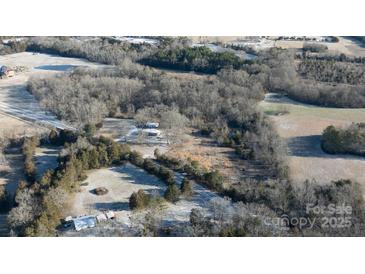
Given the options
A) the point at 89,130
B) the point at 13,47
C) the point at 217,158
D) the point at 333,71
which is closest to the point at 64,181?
the point at 89,130

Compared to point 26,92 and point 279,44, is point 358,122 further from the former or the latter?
point 26,92

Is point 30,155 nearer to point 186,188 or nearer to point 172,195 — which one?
point 172,195

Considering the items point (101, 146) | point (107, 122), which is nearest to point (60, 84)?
point (107, 122)

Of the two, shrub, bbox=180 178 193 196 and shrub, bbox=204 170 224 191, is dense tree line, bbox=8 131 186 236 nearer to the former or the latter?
shrub, bbox=180 178 193 196

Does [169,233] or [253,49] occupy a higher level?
[253,49]

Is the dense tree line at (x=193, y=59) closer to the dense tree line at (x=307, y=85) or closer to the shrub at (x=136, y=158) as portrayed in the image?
the dense tree line at (x=307, y=85)

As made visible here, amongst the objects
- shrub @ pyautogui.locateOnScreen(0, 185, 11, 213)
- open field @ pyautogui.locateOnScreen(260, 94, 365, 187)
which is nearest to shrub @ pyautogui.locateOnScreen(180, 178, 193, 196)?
open field @ pyautogui.locateOnScreen(260, 94, 365, 187)
